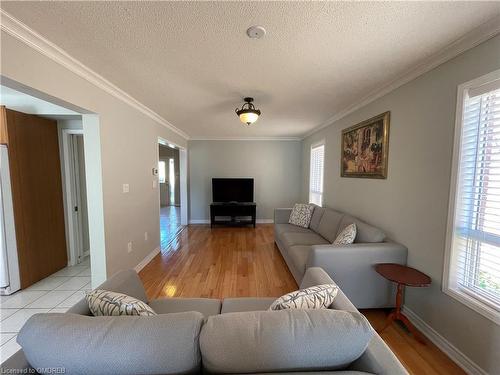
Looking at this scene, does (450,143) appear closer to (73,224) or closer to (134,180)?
(134,180)

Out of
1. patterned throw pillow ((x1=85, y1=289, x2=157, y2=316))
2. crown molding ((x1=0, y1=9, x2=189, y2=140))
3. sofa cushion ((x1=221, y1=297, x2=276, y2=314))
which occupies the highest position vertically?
crown molding ((x1=0, y1=9, x2=189, y2=140))

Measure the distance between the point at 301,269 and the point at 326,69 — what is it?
200 cm

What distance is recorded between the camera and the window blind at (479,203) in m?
1.42

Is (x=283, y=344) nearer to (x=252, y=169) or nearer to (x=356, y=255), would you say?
(x=356, y=255)

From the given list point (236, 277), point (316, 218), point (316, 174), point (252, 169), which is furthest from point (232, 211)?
point (236, 277)

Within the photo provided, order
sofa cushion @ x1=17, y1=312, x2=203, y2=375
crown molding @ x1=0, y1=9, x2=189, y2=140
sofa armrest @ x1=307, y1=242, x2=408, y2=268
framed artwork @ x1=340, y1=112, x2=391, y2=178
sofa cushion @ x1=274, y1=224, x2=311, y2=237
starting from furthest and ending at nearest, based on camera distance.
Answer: sofa cushion @ x1=274, y1=224, x2=311, y2=237 → framed artwork @ x1=340, y1=112, x2=391, y2=178 → sofa armrest @ x1=307, y1=242, x2=408, y2=268 → crown molding @ x1=0, y1=9, x2=189, y2=140 → sofa cushion @ x1=17, y1=312, x2=203, y2=375

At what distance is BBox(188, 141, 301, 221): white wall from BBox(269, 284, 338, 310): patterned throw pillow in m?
4.78

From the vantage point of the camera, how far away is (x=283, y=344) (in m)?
0.79

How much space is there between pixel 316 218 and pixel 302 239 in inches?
28.0

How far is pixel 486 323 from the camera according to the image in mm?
1437

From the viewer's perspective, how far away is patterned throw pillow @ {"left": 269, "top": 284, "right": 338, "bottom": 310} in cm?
109

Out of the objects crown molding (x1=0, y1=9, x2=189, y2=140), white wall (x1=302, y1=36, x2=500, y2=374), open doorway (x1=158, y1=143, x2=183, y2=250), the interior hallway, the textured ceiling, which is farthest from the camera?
open doorway (x1=158, y1=143, x2=183, y2=250)

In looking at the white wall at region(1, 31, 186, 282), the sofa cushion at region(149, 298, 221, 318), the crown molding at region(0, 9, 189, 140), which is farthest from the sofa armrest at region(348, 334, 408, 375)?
the crown molding at region(0, 9, 189, 140)

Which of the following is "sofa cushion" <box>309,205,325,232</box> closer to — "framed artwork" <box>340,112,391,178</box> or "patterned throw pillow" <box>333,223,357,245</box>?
"framed artwork" <box>340,112,391,178</box>
